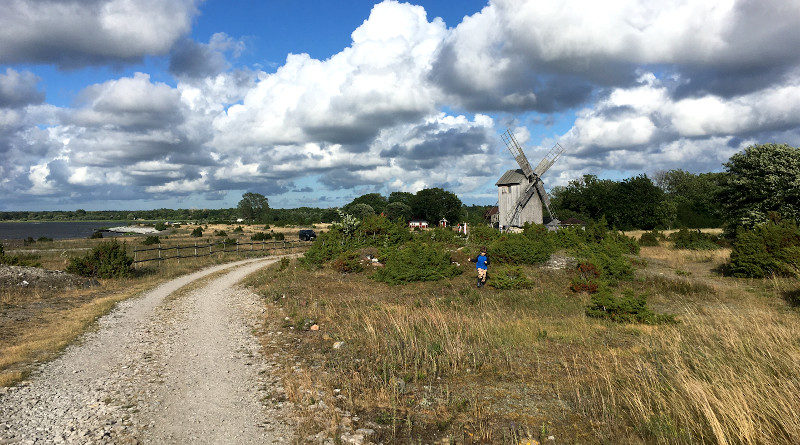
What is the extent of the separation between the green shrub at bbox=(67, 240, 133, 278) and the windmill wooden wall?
3386 centimetres

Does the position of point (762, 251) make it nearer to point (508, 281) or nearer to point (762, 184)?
point (762, 184)

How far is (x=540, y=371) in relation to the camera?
7.75m

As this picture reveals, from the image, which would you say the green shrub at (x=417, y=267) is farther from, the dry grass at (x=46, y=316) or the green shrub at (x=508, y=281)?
the dry grass at (x=46, y=316)

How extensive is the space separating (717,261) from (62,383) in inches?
1219

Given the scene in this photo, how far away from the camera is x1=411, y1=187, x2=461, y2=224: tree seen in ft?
273

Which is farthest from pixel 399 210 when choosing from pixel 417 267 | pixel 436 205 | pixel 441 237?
pixel 417 267

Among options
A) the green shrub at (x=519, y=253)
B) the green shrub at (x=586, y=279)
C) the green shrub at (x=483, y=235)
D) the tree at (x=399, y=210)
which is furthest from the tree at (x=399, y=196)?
the green shrub at (x=586, y=279)

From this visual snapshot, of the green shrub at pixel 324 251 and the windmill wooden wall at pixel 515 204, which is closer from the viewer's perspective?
the green shrub at pixel 324 251

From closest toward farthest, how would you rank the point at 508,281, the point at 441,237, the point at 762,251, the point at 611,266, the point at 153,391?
the point at 153,391 < the point at 508,281 < the point at 762,251 < the point at 611,266 < the point at 441,237

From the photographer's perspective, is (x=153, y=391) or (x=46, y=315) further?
(x=46, y=315)

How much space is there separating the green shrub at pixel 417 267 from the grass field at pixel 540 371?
179 inches

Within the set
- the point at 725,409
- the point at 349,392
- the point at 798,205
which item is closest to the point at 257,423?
the point at 349,392

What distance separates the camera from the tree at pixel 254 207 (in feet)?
437

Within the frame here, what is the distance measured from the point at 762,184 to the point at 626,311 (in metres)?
22.4
